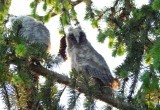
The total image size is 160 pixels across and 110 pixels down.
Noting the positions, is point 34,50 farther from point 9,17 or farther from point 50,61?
point 9,17

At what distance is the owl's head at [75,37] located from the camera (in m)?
3.53

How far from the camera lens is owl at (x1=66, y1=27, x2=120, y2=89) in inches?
124

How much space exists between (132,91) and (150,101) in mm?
132

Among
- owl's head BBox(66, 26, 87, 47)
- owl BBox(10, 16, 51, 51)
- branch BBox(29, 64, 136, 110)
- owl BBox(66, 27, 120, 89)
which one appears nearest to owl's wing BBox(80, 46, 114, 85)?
owl BBox(66, 27, 120, 89)

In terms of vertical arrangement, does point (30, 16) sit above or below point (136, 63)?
above

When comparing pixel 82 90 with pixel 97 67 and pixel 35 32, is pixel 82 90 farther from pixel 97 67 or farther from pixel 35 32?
pixel 35 32

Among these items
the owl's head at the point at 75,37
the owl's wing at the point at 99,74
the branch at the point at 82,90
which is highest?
the owl's head at the point at 75,37

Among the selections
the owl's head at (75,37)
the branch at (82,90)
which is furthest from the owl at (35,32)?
the branch at (82,90)

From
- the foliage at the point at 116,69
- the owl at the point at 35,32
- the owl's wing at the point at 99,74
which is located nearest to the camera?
the foliage at the point at 116,69

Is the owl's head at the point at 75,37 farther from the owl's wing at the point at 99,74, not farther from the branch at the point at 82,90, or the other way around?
the branch at the point at 82,90

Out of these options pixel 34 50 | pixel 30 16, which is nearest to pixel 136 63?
pixel 34 50

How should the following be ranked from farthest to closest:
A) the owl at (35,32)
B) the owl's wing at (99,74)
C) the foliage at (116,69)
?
the owl at (35,32), the owl's wing at (99,74), the foliage at (116,69)

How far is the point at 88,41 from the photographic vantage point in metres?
3.59

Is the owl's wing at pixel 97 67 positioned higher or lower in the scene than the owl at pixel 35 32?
lower
